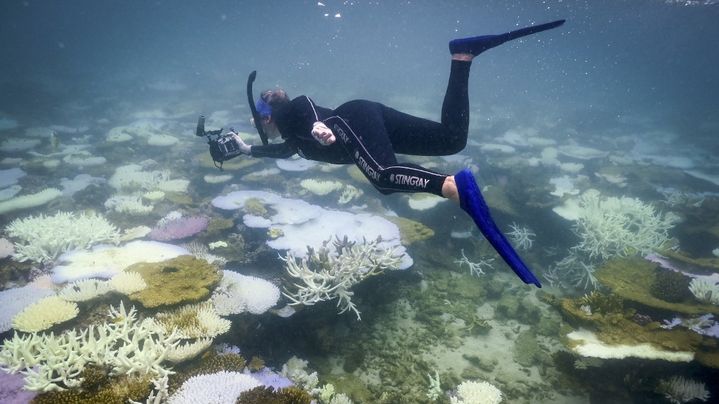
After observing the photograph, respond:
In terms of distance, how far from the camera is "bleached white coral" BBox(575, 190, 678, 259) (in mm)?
7676

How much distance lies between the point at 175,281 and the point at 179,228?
9.84ft

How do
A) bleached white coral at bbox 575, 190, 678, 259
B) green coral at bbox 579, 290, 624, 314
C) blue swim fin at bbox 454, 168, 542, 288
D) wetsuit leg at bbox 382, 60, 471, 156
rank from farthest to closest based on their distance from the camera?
bleached white coral at bbox 575, 190, 678, 259 < green coral at bbox 579, 290, 624, 314 < wetsuit leg at bbox 382, 60, 471, 156 < blue swim fin at bbox 454, 168, 542, 288

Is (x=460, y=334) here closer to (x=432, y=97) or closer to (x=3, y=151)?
(x=3, y=151)

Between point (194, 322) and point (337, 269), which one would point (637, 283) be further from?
point (194, 322)

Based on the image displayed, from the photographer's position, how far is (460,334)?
5926 millimetres

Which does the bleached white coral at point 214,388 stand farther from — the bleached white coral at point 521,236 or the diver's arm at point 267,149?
the bleached white coral at point 521,236

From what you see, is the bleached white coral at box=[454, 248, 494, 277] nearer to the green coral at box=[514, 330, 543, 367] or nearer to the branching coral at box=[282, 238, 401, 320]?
the green coral at box=[514, 330, 543, 367]

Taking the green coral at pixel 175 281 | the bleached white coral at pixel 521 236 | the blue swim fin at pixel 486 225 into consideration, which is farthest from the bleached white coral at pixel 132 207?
the bleached white coral at pixel 521 236

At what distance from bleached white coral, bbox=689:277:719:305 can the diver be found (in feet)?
15.7

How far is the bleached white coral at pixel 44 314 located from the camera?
12.6ft

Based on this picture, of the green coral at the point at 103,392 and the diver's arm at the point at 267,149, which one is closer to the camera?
the green coral at the point at 103,392

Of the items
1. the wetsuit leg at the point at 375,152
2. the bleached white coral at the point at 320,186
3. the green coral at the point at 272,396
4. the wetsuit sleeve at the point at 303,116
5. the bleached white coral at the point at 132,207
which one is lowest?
the green coral at the point at 272,396

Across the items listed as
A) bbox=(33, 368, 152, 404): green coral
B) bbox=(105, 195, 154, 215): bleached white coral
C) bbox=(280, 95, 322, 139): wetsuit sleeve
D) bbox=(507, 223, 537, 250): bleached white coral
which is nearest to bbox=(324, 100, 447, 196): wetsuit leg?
bbox=(280, 95, 322, 139): wetsuit sleeve

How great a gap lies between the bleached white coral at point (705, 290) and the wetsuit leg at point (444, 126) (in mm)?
4731
